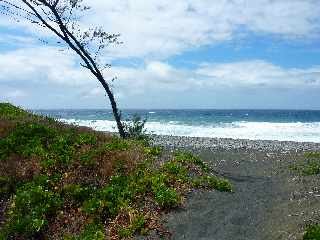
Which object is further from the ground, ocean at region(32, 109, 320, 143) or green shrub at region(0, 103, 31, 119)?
green shrub at region(0, 103, 31, 119)

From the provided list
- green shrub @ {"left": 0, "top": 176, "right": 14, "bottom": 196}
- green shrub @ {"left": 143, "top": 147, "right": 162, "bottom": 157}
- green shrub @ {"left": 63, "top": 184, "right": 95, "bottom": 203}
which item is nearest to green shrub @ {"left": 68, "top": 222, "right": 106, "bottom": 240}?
green shrub @ {"left": 63, "top": 184, "right": 95, "bottom": 203}

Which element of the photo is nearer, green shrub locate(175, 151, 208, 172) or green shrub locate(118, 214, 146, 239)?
green shrub locate(118, 214, 146, 239)

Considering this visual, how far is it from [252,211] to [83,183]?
4.88 metres

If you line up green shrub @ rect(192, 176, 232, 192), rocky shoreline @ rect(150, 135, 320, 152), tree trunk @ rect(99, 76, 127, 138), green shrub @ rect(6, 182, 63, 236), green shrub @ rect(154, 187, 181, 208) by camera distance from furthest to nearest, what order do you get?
rocky shoreline @ rect(150, 135, 320, 152)
tree trunk @ rect(99, 76, 127, 138)
green shrub @ rect(192, 176, 232, 192)
green shrub @ rect(154, 187, 181, 208)
green shrub @ rect(6, 182, 63, 236)

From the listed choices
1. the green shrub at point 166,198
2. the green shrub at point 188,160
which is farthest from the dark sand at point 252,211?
the green shrub at point 188,160

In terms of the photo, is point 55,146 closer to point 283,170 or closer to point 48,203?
Result: point 48,203

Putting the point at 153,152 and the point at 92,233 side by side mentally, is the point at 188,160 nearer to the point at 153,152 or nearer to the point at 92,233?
the point at 153,152

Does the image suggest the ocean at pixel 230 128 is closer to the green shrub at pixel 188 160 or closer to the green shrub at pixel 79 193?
the green shrub at pixel 188 160

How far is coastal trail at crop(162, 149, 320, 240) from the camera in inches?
500

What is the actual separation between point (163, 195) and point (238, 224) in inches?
89.7

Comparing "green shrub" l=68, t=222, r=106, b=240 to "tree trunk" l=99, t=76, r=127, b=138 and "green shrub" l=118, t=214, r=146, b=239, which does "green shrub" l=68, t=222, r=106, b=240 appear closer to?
"green shrub" l=118, t=214, r=146, b=239

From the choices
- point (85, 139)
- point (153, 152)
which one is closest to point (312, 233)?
point (153, 152)

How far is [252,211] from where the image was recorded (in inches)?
568

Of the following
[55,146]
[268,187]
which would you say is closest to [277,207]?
[268,187]
